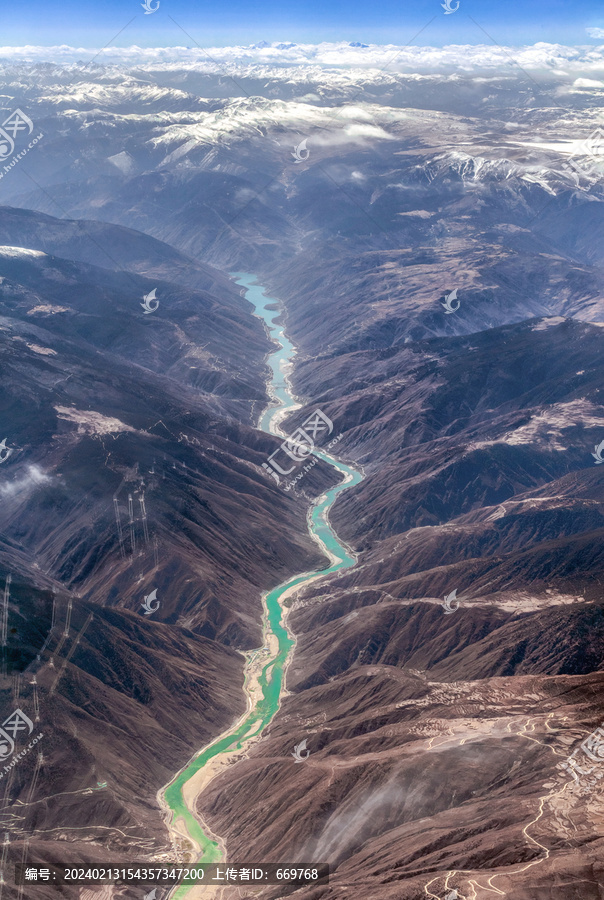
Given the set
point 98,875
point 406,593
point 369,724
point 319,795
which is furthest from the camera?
point 406,593

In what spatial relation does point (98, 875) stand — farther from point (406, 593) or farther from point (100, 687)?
point (406, 593)

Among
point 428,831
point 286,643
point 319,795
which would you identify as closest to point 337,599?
point 286,643

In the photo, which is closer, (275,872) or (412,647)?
(275,872)

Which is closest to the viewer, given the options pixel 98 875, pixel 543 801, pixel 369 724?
pixel 543 801

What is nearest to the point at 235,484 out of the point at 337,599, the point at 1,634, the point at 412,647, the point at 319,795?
the point at 337,599

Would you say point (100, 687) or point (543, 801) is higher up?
point (543, 801)

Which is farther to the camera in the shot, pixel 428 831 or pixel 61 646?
pixel 61 646

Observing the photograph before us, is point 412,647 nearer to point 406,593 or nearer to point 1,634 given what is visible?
point 406,593

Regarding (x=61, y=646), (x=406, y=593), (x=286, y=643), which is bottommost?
(x=286, y=643)

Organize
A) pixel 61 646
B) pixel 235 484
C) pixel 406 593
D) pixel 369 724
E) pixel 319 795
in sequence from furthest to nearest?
pixel 235 484 → pixel 406 593 → pixel 61 646 → pixel 369 724 → pixel 319 795
